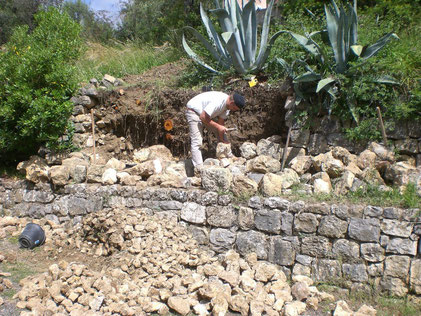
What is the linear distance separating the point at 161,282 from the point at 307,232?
5.35 feet

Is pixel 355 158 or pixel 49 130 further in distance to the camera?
pixel 49 130

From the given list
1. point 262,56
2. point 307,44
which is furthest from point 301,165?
point 262,56

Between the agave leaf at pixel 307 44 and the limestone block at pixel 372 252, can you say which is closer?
the limestone block at pixel 372 252

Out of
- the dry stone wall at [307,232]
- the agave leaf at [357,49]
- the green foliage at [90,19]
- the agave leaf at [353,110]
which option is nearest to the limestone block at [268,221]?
the dry stone wall at [307,232]

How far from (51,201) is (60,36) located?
339 cm

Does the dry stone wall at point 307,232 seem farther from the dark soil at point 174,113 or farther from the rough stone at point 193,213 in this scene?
the dark soil at point 174,113

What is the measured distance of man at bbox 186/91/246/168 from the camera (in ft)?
17.6

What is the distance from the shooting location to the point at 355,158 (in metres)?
4.98

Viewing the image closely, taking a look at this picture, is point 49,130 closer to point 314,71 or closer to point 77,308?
point 77,308

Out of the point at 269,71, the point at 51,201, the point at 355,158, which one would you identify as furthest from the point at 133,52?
the point at 355,158

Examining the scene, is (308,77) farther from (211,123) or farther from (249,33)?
(249,33)

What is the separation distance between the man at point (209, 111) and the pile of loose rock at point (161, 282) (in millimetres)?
1351

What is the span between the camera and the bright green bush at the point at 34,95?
6.29 metres

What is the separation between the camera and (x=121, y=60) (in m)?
9.68
